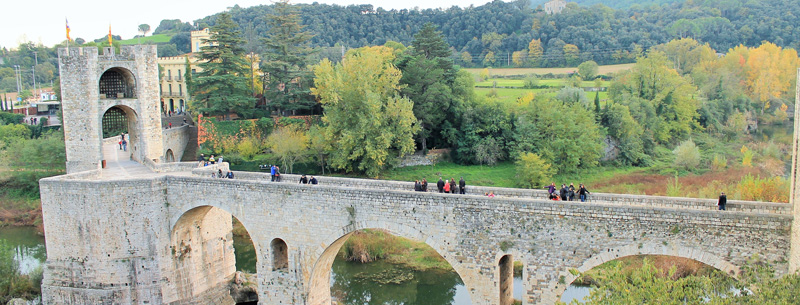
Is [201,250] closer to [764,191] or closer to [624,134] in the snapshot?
[764,191]

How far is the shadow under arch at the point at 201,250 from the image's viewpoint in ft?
74.3

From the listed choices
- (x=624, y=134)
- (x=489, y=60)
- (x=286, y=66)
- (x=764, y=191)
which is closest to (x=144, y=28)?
(x=489, y=60)

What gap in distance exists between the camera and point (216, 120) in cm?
3912

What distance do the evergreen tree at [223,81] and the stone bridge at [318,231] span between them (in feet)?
49.8

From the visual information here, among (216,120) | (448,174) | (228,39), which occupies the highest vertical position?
(228,39)

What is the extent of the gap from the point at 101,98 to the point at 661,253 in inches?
805

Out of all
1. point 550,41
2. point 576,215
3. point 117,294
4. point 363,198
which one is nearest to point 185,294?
point 117,294

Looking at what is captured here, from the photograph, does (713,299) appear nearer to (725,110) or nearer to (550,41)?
(725,110)

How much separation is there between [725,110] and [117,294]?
45337mm

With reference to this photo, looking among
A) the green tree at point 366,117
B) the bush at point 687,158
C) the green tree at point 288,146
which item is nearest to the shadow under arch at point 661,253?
the green tree at point 366,117

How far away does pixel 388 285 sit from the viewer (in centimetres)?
2633

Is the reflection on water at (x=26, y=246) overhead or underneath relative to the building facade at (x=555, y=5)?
underneath

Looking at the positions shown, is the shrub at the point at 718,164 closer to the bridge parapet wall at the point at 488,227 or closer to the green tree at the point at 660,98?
the green tree at the point at 660,98

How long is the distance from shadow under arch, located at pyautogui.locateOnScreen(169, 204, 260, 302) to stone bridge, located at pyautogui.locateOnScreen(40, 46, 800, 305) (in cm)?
5
